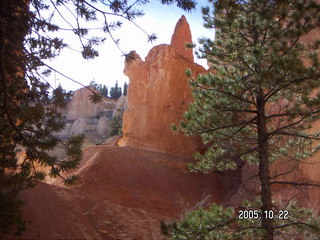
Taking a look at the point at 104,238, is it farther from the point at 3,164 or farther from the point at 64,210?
the point at 3,164

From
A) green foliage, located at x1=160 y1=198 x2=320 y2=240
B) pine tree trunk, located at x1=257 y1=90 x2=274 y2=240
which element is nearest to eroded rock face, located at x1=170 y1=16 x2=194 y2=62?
pine tree trunk, located at x1=257 y1=90 x2=274 y2=240

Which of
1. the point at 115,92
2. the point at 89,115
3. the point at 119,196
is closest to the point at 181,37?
the point at 119,196

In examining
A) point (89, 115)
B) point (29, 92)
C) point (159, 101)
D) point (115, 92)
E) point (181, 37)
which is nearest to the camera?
point (29, 92)

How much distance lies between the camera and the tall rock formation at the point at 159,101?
23.5 meters

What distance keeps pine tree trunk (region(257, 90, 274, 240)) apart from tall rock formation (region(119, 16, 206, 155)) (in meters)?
15.5

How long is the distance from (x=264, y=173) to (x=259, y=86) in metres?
2.01

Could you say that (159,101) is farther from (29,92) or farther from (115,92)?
(115,92)

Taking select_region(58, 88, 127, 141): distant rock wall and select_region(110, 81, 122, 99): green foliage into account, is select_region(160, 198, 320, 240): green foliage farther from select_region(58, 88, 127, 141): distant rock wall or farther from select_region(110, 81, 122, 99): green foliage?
select_region(110, 81, 122, 99): green foliage

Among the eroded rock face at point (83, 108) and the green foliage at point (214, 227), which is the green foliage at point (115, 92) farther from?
the green foliage at point (214, 227)

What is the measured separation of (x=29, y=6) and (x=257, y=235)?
6525mm

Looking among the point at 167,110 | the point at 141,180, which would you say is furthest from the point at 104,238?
the point at 167,110

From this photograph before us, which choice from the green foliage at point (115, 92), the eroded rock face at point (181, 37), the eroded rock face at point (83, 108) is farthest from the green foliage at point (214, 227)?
the green foliage at point (115, 92)

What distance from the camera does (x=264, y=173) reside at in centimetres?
743

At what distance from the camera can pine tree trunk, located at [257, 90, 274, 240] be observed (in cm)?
692
